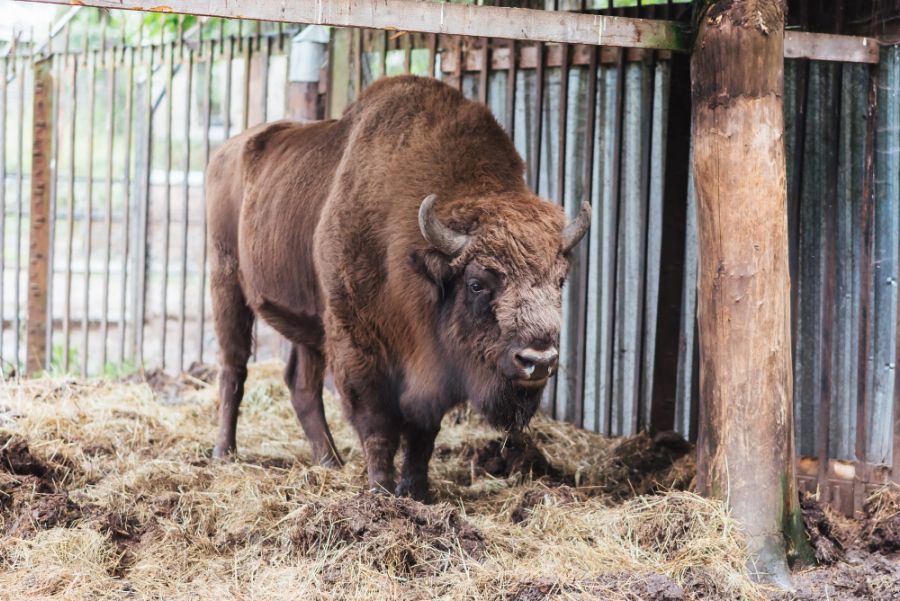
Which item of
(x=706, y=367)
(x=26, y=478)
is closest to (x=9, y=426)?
(x=26, y=478)

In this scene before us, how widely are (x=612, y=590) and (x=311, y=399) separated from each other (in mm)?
3632

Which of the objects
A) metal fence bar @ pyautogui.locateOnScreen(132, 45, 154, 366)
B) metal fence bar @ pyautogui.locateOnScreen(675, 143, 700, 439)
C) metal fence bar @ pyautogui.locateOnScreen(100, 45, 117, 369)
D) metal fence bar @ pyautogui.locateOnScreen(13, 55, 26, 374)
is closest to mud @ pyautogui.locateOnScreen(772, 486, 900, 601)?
metal fence bar @ pyautogui.locateOnScreen(675, 143, 700, 439)

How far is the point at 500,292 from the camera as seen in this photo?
18.1 ft

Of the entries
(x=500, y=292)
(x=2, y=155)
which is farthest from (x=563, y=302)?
(x=2, y=155)

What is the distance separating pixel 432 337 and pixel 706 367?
157 cm

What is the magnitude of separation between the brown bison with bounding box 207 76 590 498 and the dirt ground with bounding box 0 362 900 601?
61 cm

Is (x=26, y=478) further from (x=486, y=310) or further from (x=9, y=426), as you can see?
(x=486, y=310)

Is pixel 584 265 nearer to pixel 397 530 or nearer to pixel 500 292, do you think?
pixel 500 292

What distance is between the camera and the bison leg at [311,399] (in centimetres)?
758

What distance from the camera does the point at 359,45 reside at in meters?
9.45

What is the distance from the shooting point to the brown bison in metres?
5.55

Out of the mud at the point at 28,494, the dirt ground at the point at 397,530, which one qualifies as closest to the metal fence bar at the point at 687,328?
the dirt ground at the point at 397,530

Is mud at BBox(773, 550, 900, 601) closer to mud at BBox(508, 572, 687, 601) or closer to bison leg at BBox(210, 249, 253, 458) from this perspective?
mud at BBox(508, 572, 687, 601)

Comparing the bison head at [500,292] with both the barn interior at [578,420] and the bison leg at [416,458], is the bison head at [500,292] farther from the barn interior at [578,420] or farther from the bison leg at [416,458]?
the barn interior at [578,420]
